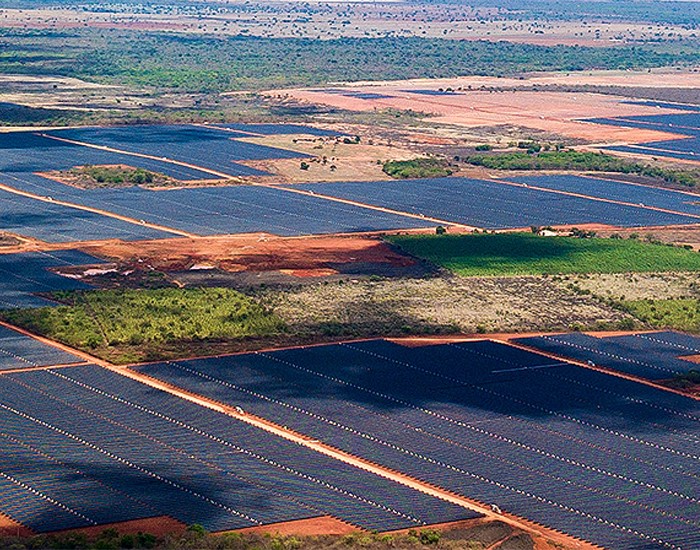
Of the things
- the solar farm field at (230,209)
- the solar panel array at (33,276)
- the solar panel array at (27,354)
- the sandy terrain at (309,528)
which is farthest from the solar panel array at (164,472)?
the solar farm field at (230,209)

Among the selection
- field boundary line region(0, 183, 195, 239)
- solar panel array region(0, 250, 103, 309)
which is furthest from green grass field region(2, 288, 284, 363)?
field boundary line region(0, 183, 195, 239)

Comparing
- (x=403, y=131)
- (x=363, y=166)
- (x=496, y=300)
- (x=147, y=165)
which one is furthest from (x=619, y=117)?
(x=496, y=300)

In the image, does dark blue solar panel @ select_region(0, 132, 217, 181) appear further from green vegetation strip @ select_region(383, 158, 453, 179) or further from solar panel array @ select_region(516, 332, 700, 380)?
solar panel array @ select_region(516, 332, 700, 380)

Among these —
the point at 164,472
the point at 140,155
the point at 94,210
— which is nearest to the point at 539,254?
the point at 94,210

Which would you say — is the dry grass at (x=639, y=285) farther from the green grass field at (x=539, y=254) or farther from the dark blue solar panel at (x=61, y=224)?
the dark blue solar panel at (x=61, y=224)

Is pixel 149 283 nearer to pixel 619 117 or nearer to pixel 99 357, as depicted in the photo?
pixel 99 357

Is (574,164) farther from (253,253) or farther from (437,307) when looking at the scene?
(437,307)
